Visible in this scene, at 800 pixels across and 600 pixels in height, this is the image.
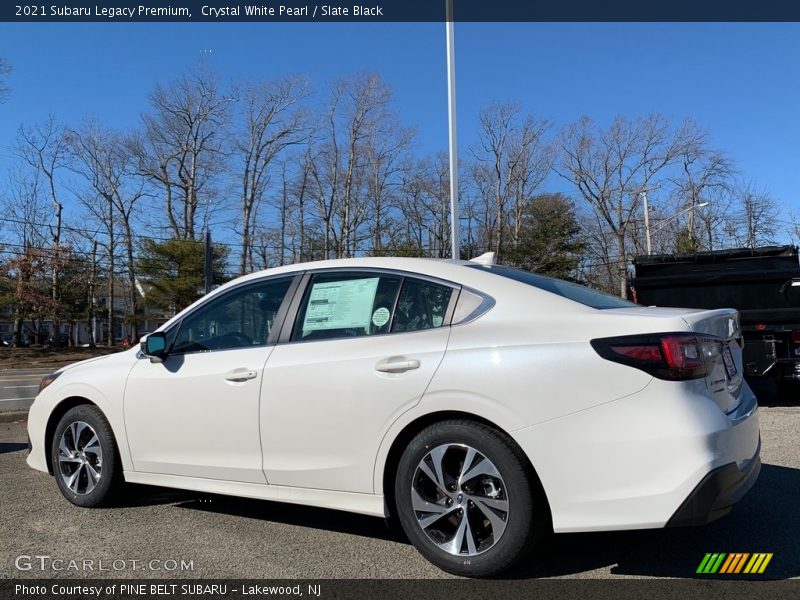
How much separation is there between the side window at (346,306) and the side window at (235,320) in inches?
9.7

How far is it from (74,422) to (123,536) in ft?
3.60

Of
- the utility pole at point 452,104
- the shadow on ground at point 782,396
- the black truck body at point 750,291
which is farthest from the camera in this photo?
the utility pole at point 452,104

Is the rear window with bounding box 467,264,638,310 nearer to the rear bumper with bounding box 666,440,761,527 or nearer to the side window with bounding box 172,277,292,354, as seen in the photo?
the rear bumper with bounding box 666,440,761,527

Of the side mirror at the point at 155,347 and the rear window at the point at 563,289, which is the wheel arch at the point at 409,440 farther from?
the side mirror at the point at 155,347

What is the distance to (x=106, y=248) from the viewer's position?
50.0 m

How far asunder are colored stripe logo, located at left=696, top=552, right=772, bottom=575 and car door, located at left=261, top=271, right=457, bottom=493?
5.48ft

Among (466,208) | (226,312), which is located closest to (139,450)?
(226,312)

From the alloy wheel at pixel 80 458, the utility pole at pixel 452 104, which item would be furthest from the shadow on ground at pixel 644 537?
the utility pole at pixel 452 104

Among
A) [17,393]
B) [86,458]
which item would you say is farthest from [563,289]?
[17,393]

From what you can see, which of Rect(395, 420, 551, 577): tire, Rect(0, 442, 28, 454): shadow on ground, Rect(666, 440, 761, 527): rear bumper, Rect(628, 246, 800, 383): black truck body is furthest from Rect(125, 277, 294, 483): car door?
Rect(628, 246, 800, 383): black truck body

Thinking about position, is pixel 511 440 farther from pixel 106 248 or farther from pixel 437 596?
pixel 106 248

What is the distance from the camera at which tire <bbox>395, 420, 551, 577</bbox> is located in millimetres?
2900

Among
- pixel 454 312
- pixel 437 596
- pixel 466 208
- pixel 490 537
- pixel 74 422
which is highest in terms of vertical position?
pixel 466 208

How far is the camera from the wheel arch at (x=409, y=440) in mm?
2926
